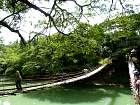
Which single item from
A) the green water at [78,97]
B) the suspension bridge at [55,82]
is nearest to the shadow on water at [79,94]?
the green water at [78,97]

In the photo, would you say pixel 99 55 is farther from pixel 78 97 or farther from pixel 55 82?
pixel 55 82

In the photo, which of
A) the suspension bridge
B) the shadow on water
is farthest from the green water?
the suspension bridge

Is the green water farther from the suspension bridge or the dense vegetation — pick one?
the dense vegetation

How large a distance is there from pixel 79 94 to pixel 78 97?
3.45ft

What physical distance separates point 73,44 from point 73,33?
1.42 feet

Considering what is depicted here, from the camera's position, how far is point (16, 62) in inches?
1003

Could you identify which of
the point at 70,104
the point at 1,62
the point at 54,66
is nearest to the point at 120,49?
the point at 54,66

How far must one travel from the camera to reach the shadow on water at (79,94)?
17.6 metres

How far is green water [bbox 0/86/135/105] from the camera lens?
1692 cm

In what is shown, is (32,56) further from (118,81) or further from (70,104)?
(70,104)

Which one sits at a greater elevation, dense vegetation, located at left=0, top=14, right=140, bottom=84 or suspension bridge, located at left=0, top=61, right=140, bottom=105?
dense vegetation, located at left=0, top=14, right=140, bottom=84

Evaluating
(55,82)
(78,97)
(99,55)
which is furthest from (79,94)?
(55,82)

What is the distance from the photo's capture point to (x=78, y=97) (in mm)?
18062

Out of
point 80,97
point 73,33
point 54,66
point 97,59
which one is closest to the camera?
point 73,33
